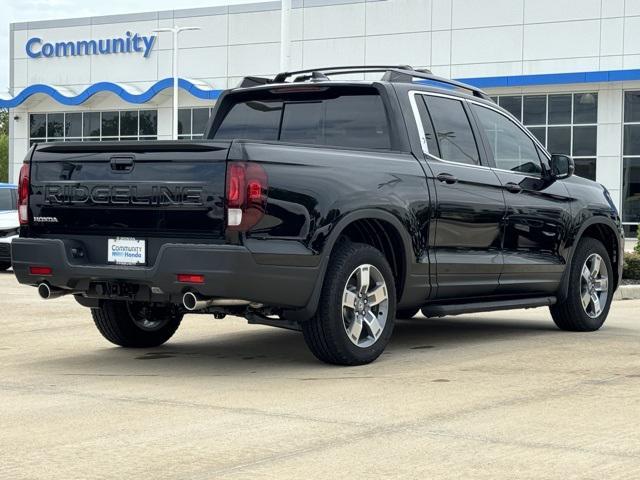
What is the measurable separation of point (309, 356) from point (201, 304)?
1473mm

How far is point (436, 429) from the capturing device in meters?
5.91

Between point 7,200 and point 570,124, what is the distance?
2601cm

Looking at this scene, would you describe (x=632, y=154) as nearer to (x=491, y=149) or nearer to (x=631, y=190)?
(x=631, y=190)

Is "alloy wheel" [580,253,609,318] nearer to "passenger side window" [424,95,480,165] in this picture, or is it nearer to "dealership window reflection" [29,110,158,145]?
"passenger side window" [424,95,480,165]

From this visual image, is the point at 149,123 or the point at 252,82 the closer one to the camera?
the point at 252,82

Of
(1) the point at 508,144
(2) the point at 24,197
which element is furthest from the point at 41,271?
(1) the point at 508,144

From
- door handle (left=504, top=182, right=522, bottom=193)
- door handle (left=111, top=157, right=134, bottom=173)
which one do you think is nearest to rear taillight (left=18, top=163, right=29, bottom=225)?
door handle (left=111, top=157, right=134, bottom=173)

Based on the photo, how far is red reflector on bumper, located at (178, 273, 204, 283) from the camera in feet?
24.2

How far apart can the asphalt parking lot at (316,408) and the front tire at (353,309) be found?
139mm

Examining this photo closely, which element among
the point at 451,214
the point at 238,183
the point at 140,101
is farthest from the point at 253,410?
the point at 140,101

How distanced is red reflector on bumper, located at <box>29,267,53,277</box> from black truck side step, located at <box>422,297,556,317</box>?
2.67 m

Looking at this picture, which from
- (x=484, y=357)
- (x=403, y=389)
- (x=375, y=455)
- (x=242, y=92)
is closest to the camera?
(x=375, y=455)

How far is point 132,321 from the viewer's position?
9.16m

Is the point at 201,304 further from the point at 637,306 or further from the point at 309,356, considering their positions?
the point at 637,306
